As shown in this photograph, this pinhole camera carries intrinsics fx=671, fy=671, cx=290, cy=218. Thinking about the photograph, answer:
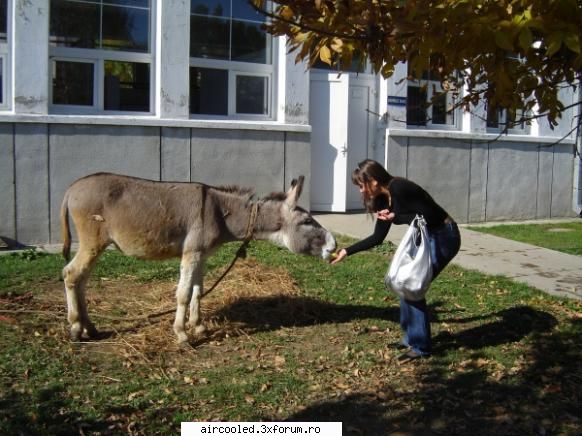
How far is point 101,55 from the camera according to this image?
33.4 ft

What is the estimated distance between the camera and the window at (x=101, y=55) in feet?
32.6

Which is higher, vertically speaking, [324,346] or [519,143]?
[519,143]

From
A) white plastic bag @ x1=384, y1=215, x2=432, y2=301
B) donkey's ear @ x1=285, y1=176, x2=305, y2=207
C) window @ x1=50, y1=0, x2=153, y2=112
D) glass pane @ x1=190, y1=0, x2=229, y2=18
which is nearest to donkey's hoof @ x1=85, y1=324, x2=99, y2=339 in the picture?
donkey's ear @ x1=285, y1=176, x2=305, y2=207

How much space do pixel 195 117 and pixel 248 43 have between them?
5.35 feet

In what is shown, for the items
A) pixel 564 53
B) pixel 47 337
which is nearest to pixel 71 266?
pixel 47 337

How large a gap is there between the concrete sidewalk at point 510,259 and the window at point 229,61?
242 cm

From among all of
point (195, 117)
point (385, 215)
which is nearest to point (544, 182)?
point (195, 117)

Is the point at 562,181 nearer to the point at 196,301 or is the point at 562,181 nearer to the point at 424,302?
the point at 424,302

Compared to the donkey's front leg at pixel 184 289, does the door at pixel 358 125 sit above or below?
above

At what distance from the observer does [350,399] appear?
4832 mm

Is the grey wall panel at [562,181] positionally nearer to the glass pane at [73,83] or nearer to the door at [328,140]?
the door at [328,140]

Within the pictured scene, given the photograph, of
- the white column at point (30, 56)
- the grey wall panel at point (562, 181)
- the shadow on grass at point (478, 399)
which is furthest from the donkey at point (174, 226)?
the grey wall panel at point (562, 181)

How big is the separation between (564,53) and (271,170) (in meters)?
7.14

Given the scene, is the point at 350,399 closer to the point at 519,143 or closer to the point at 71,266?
the point at 71,266
